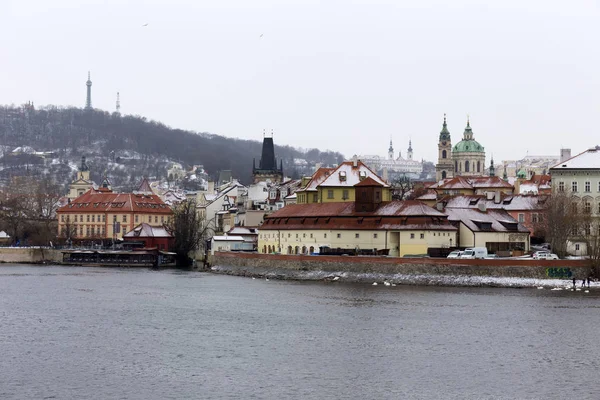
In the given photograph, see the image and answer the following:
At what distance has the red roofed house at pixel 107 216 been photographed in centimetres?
12119

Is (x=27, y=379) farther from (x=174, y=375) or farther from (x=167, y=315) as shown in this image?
(x=167, y=315)

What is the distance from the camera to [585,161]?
82.2 metres

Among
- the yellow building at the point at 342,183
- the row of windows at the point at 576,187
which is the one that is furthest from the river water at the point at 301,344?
the yellow building at the point at 342,183

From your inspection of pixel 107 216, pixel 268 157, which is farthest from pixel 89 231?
pixel 268 157

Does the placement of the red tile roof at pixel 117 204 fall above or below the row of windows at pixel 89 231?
above

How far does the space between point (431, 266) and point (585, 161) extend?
2342cm

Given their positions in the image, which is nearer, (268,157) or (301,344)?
(301,344)

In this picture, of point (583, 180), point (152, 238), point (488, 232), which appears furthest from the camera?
point (152, 238)

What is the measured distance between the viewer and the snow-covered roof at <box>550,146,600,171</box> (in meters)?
81.6

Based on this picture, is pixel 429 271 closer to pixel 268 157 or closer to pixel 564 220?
pixel 564 220

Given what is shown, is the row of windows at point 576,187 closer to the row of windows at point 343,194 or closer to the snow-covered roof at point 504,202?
the snow-covered roof at point 504,202

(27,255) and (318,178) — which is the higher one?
(318,178)

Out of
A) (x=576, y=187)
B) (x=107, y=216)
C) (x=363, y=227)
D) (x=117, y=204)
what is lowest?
(x=363, y=227)

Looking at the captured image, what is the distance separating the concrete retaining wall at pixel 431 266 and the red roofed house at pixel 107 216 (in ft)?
154
